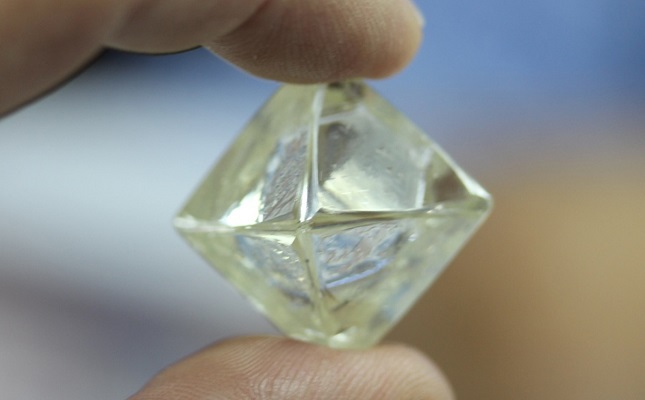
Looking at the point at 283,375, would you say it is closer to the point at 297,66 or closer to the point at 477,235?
the point at 297,66

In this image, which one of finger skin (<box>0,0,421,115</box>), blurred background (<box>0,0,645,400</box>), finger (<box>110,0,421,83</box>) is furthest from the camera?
blurred background (<box>0,0,645,400</box>)

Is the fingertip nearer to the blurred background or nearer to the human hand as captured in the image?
the human hand

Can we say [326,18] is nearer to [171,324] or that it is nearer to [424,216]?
[424,216]

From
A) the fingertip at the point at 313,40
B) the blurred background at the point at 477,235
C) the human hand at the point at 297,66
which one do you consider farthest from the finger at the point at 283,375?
the blurred background at the point at 477,235

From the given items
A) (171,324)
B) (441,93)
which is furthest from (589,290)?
(171,324)

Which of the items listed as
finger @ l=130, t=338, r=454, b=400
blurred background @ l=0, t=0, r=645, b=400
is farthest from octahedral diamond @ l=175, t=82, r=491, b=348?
blurred background @ l=0, t=0, r=645, b=400
